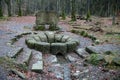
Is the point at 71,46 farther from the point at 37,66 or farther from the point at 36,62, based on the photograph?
the point at 37,66

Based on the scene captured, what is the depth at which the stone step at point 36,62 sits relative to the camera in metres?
9.94

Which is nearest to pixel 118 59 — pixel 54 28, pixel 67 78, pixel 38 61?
pixel 67 78

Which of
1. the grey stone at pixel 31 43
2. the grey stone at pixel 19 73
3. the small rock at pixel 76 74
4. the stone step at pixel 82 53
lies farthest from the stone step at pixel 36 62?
the stone step at pixel 82 53

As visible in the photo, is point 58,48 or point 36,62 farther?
point 58,48

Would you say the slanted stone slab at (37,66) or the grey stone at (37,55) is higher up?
the slanted stone slab at (37,66)

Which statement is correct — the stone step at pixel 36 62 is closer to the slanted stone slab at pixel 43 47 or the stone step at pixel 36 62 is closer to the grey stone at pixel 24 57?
the grey stone at pixel 24 57


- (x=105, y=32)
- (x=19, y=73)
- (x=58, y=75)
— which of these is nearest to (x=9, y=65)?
(x=19, y=73)

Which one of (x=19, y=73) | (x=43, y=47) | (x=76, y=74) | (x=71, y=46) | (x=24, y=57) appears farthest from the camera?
(x=71, y=46)

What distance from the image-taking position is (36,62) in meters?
11.3

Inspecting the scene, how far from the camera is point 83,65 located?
10844 millimetres

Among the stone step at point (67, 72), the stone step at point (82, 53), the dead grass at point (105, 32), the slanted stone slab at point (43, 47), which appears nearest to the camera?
the stone step at point (67, 72)

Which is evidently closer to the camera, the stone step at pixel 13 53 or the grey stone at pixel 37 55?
the stone step at pixel 13 53

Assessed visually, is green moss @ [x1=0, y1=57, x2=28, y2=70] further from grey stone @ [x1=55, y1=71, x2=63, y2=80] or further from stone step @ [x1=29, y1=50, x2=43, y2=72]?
grey stone @ [x1=55, y1=71, x2=63, y2=80]

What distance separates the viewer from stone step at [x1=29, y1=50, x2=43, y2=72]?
9938mm
